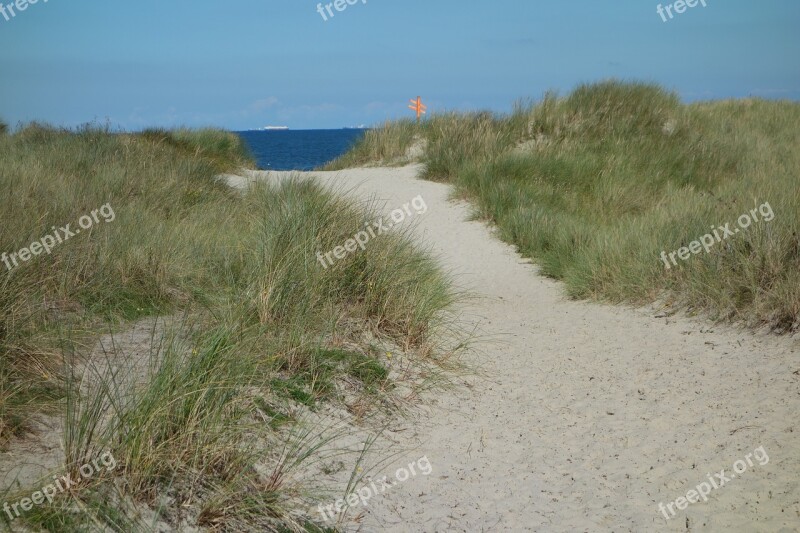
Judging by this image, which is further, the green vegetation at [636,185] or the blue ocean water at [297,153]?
the blue ocean water at [297,153]

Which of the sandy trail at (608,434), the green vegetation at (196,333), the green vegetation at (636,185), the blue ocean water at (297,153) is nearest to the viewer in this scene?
the green vegetation at (196,333)

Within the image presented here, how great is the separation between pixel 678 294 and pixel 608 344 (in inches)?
50.0

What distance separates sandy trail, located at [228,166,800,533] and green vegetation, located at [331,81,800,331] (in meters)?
0.53

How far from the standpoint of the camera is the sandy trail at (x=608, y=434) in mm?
3854

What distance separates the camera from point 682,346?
6.54 metres

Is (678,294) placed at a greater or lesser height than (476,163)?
lesser

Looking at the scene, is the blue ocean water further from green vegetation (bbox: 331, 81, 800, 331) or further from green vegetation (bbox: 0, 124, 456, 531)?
green vegetation (bbox: 0, 124, 456, 531)

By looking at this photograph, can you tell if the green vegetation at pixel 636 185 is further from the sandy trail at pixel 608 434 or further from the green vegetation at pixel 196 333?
the green vegetation at pixel 196 333

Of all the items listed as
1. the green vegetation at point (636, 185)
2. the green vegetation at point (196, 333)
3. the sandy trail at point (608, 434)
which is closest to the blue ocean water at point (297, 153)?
the green vegetation at point (636, 185)

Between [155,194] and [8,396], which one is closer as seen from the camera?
[8,396]

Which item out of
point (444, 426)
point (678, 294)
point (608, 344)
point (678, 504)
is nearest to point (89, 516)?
point (444, 426)

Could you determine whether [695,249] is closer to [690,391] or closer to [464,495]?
[690,391]

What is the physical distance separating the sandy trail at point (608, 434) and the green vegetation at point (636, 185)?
20.9 inches

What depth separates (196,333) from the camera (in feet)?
13.7
